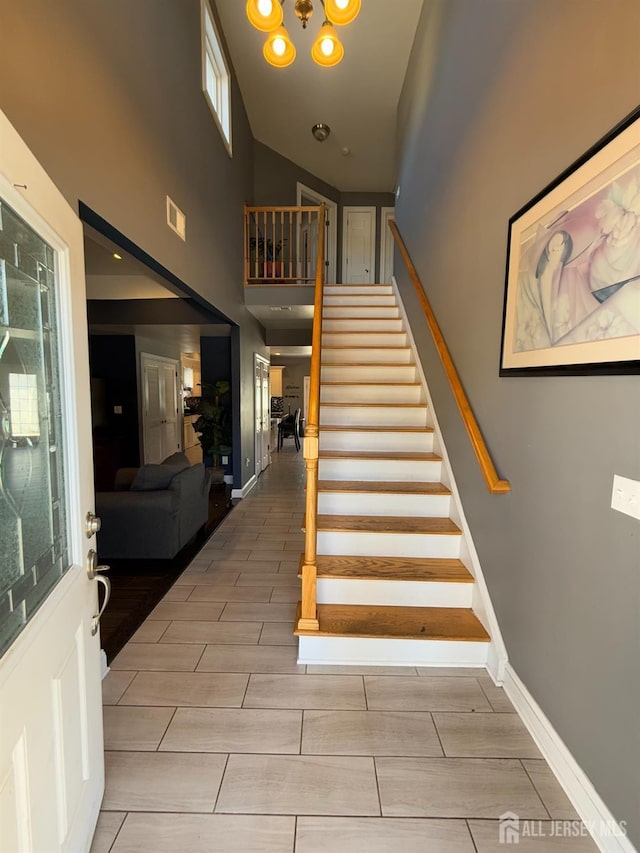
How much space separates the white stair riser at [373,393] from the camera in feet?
11.8

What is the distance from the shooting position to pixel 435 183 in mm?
3285

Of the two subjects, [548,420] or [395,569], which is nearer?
[548,420]

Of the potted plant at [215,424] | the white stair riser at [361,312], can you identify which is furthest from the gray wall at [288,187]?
the potted plant at [215,424]

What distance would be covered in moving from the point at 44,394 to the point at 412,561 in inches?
83.0

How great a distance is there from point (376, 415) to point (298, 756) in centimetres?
241

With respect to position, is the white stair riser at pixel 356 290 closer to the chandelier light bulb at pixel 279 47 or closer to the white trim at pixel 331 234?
the white trim at pixel 331 234

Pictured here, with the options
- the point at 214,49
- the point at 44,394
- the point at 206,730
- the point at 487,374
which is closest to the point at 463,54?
the point at 487,374

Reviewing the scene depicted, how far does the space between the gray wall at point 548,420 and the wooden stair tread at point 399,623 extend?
247 millimetres

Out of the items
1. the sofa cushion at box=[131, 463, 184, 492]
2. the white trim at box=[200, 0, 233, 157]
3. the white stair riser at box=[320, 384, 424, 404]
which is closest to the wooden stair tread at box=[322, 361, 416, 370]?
the white stair riser at box=[320, 384, 424, 404]

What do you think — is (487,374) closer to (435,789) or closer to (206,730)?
(435,789)

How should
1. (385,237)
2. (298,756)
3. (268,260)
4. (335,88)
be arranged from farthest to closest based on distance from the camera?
(385,237) < (268,260) < (335,88) < (298,756)

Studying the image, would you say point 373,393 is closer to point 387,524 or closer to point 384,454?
point 384,454

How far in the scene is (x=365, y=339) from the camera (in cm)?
425

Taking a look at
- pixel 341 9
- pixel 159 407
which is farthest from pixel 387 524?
pixel 159 407
